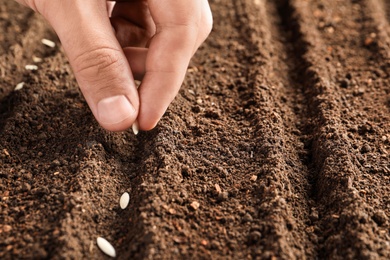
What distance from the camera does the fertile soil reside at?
4.97ft

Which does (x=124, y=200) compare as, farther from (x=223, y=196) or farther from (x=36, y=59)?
(x=36, y=59)

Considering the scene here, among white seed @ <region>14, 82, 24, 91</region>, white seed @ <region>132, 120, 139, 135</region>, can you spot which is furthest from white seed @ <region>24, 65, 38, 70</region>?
white seed @ <region>132, 120, 139, 135</region>

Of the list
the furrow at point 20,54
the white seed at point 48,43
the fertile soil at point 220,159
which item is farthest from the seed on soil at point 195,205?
the white seed at point 48,43

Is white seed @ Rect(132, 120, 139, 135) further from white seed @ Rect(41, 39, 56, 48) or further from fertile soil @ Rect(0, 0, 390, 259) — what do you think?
white seed @ Rect(41, 39, 56, 48)

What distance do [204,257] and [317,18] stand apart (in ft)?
5.56

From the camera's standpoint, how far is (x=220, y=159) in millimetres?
1820

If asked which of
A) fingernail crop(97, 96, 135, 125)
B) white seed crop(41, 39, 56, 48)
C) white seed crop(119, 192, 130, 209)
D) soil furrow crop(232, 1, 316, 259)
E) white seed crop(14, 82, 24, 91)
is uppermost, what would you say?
fingernail crop(97, 96, 135, 125)

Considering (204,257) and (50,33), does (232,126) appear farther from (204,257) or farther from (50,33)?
(50,33)

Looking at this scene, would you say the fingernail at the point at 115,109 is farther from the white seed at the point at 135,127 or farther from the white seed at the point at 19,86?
the white seed at the point at 19,86

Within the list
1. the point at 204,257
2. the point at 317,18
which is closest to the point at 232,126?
the point at 204,257

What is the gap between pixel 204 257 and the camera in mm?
1465

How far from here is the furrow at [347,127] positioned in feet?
5.08

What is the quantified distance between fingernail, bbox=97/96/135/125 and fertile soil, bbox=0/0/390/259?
201mm

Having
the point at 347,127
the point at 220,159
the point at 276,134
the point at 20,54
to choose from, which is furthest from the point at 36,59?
the point at 347,127
